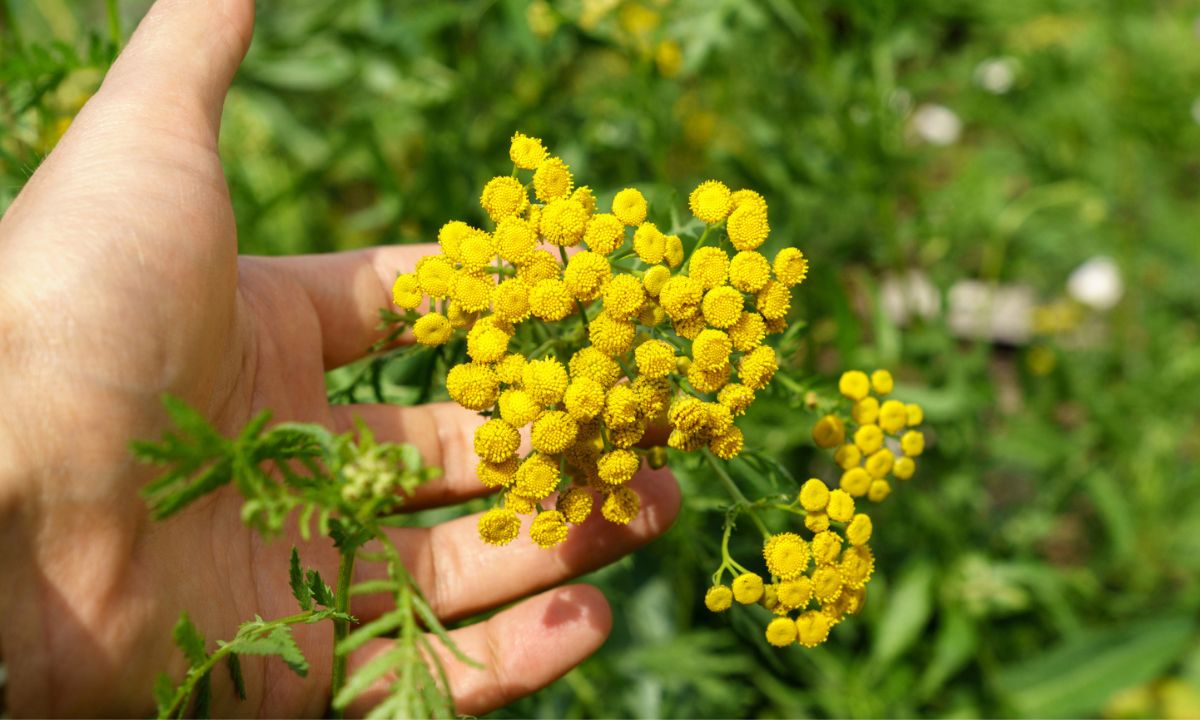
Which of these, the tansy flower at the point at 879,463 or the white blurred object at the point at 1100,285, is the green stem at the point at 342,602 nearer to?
the tansy flower at the point at 879,463

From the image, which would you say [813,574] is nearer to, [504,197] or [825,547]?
[825,547]

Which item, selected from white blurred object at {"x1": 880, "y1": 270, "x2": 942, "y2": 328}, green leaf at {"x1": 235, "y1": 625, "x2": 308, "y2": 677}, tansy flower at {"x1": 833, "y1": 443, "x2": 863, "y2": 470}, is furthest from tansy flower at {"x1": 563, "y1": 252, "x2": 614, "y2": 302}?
white blurred object at {"x1": 880, "y1": 270, "x2": 942, "y2": 328}

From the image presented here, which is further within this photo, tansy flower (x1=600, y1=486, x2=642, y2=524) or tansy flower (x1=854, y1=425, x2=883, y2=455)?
tansy flower (x1=854, y1=425, x2=883, y2=455)

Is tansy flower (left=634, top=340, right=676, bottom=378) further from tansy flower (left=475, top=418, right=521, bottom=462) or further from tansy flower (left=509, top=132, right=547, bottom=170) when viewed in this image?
tansy flower (left=509, top=132, right=547, bottom=170)

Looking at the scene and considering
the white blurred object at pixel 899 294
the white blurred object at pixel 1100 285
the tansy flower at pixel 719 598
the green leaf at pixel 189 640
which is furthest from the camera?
the white blurred object at pixel 899 294

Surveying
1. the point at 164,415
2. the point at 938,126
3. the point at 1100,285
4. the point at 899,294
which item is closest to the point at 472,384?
Answer: the point at 164,415

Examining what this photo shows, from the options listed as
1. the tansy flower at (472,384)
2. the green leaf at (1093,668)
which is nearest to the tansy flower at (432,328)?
the tansy flower at (472,384)
